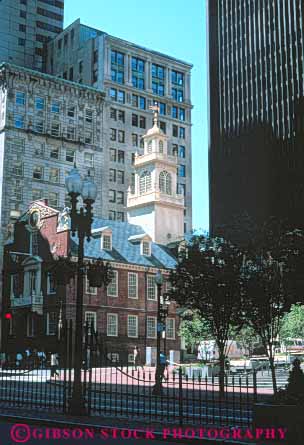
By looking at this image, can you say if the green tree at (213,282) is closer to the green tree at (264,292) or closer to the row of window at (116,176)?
the green tree at (264,292)

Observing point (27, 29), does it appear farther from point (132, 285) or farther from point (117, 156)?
point (132, 285)

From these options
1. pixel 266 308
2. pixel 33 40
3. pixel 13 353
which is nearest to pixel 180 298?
pixel 266 308

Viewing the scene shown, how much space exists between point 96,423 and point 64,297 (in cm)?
4246

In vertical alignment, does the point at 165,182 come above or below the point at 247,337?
above

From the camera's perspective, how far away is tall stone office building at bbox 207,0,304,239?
114 meters

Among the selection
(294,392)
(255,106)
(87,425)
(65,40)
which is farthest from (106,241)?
(255,106)

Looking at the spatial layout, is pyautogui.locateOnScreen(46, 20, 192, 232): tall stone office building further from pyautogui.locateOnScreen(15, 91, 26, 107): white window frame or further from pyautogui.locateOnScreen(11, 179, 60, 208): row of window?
pyautogui.locateOnScreen(15, 91, 26, 107): white window frame

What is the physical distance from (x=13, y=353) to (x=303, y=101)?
225ft

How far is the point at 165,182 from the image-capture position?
249 feet

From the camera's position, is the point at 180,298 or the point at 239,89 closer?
the point at 180,298

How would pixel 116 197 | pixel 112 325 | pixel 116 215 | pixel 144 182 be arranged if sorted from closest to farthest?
pixel 112 325, pixel 144 182, pixel 116 215, pixel 116 197

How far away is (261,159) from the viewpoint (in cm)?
11519

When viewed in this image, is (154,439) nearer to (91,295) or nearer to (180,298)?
(180,298)

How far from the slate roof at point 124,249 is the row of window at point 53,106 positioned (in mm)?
28005
